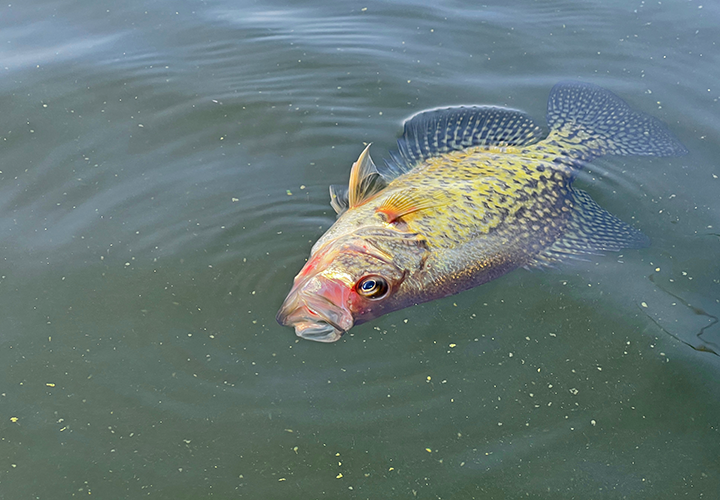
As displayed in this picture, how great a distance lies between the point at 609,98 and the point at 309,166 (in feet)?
8.47

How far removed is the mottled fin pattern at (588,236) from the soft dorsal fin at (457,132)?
79 centimetres

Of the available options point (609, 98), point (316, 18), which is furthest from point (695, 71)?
point (316, 18)

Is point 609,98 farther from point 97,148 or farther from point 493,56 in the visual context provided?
point 97,148

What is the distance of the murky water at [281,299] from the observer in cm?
292

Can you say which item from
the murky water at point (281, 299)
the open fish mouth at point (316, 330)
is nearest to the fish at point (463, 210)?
the open fish mouth at point (316, 330)

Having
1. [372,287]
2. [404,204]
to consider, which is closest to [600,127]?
[404,204]

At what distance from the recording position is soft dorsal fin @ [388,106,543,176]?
434 cm

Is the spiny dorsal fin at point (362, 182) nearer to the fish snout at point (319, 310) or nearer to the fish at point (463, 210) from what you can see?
the fish at point (463, 210)

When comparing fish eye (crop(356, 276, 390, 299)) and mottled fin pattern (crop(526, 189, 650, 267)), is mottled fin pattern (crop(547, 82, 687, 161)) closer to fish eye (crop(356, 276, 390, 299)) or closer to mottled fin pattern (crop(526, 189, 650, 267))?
mottled fin pattern (crop(526, 189, 650, 267))

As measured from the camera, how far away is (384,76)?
513 cm

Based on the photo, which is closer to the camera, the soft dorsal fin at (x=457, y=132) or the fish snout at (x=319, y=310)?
the fish snout at (x=319, y=310)

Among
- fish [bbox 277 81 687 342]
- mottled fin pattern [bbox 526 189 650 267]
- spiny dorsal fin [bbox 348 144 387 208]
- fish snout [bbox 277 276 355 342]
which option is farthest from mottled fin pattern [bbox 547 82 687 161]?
fish snout [bbox 277 276 355 342]

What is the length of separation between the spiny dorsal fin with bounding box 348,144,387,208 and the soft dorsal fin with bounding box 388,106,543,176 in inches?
15.7

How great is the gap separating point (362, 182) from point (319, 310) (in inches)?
43.0
